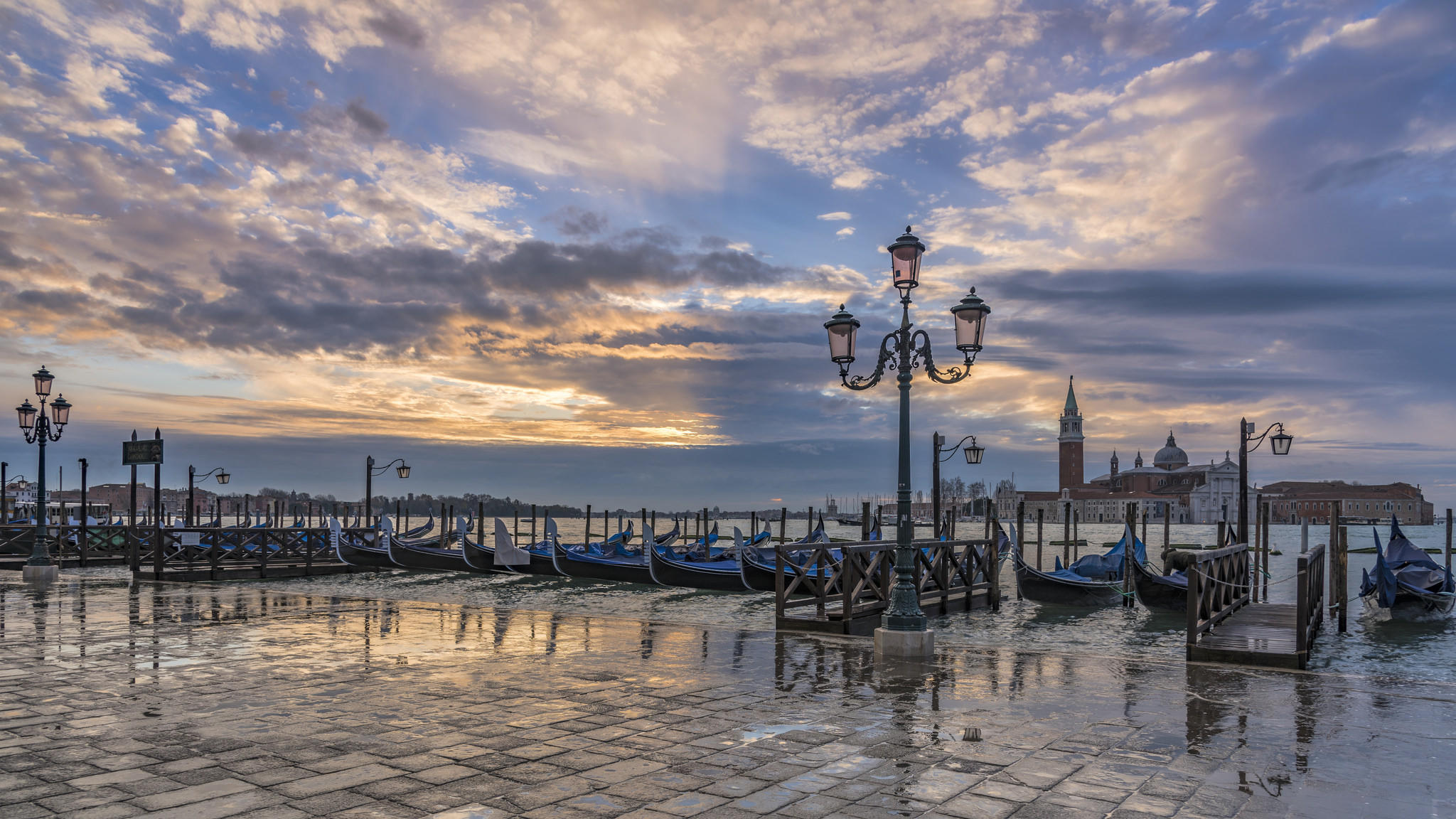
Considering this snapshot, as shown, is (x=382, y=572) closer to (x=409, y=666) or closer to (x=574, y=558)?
(x=574, y=558)

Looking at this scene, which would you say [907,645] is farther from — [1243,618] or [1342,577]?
[1342,577]

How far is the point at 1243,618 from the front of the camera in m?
13.1

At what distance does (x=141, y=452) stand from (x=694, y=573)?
539 inches

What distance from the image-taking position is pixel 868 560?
41.4 feet

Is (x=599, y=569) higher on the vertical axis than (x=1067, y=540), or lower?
higher

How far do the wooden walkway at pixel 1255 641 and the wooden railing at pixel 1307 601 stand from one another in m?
0.08

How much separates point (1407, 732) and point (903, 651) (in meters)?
4.27

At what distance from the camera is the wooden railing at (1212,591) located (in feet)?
32.2

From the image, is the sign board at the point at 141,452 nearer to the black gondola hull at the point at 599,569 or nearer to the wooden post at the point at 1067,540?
the black gondola hull at the point at 599,569

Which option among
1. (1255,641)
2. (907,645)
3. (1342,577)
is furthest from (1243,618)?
(907,645)

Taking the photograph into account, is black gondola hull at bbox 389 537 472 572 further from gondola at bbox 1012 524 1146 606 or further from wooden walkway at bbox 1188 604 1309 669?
wooden walkway at bbox 1188 604 1309 669

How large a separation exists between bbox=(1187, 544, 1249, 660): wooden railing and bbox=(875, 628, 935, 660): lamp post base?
2791 mm

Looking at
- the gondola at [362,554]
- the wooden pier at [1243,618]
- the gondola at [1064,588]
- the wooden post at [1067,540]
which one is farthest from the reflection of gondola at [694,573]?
the wooden post at [1067,540]

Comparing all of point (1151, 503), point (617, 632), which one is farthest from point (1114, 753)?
point (1151, 503)
